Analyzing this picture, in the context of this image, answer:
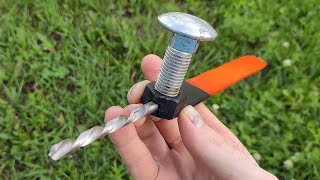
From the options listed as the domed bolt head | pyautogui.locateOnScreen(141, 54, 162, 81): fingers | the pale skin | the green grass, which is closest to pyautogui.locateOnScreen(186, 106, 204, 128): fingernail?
the pale skin

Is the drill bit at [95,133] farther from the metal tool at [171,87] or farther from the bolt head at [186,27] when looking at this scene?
the bolt head at [186,27]

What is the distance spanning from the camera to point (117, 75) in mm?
2027

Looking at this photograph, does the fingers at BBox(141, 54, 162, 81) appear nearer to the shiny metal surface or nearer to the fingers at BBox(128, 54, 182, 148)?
the fingers at BBox(128, 54, 182, 148)

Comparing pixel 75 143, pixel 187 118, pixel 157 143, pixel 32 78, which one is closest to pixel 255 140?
pixel 157 143

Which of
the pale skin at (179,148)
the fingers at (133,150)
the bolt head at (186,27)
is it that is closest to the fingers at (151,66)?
the pale skin at (179,148)

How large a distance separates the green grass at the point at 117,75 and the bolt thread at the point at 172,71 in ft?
2.25

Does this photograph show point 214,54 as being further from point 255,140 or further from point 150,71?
Result: point 150,71

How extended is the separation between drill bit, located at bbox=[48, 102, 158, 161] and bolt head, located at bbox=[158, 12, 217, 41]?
24 centimetres

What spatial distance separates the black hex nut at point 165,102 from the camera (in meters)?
1.19

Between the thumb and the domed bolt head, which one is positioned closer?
the domed bolt head

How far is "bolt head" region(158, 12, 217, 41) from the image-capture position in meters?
1.04

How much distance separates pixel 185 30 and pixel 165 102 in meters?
0.23

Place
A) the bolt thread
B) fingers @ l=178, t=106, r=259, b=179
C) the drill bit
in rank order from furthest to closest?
fingers @ l=178, t=106, r=259, b=179
the bolt thread
the drill bit

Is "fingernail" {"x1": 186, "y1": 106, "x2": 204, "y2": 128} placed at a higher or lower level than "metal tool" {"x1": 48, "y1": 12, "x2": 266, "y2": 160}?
lower
